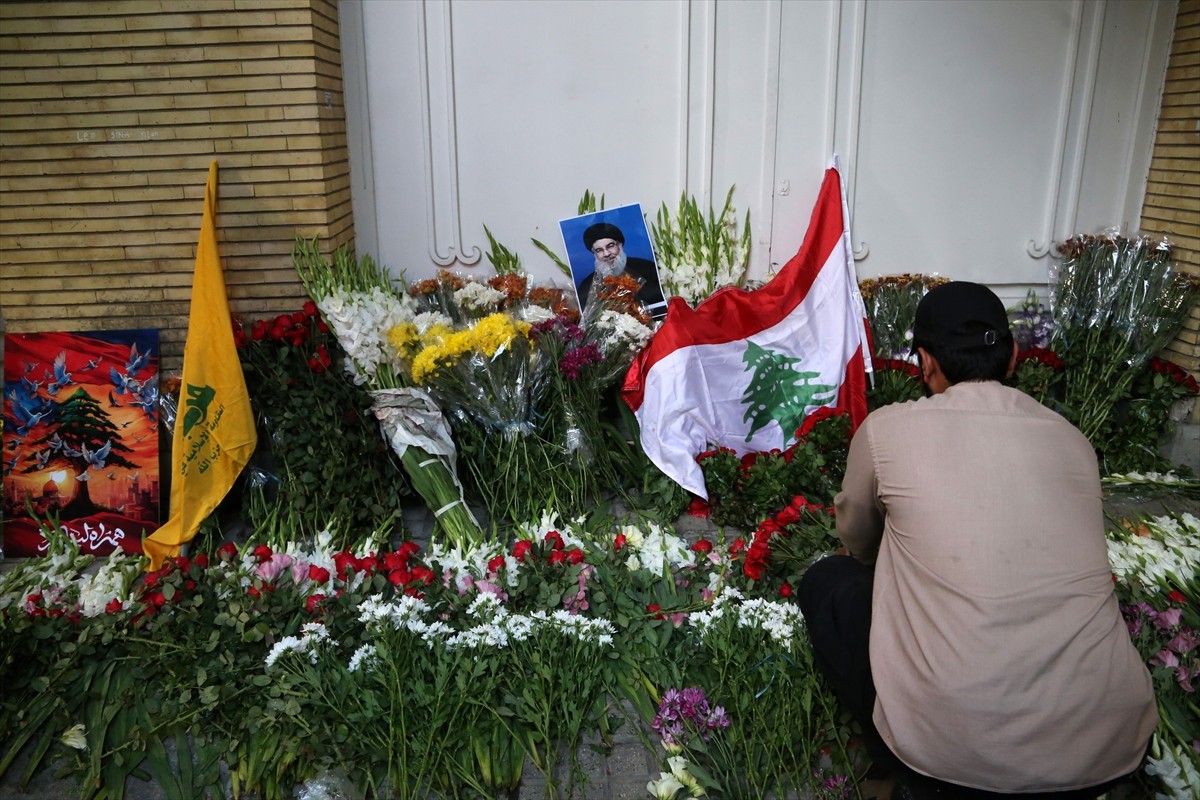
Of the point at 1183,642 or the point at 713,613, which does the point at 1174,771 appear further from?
the point at 713,613

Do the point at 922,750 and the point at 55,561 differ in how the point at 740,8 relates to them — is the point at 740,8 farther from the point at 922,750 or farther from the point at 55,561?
the point at 55,561

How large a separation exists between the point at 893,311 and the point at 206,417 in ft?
10.7

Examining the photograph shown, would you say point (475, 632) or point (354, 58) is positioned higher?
point (354, 58)

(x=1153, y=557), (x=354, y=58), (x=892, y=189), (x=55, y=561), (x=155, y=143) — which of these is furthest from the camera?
(x=892, y=189)

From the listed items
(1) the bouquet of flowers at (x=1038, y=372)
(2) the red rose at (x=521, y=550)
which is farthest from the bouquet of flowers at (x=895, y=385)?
(2) the red rose at (x=521, y=550)

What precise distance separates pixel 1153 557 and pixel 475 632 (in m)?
2.34

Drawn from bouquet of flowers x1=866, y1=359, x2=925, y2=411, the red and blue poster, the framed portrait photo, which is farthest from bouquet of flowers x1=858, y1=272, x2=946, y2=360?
the red and blue poster

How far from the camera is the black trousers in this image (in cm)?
196

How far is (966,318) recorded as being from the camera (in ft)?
6.47

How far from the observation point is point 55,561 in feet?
11.1

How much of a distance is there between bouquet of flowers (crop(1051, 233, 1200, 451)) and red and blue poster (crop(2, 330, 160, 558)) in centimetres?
433

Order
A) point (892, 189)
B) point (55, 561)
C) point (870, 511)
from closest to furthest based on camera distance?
point (870, 511), point (55, 561), point (892, 189)

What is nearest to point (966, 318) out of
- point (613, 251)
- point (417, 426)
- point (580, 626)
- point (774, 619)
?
point (774, 619)

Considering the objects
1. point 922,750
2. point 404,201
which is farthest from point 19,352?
point 922,750
